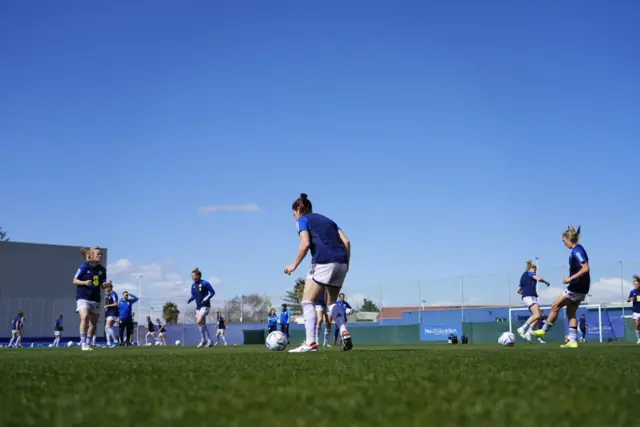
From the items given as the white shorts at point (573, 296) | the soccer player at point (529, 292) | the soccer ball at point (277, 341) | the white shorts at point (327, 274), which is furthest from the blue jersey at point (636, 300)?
the white shorts at point (327, 274)

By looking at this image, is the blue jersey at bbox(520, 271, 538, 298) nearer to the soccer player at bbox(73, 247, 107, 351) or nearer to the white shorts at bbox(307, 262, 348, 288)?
the soccer player at bbox(73, 247, 107, 351)

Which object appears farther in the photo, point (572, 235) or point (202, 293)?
point (202, 293)

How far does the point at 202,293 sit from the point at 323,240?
12491 millimetres

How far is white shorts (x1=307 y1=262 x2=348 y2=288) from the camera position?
32.4 ft

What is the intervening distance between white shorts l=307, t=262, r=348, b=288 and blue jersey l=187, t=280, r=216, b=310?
12211mm

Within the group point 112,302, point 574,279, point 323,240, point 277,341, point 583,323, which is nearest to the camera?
point 323,240

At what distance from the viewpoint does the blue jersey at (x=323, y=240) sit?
9.95m

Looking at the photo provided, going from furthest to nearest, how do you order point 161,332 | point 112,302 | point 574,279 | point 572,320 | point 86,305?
point 161,332 → point 112,302 → point 86,305 → point 572,320 → point 574,279

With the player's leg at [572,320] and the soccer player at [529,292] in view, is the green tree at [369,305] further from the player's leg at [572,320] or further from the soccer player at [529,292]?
the player's leg at [572,320]

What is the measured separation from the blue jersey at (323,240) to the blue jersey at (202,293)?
12.1m

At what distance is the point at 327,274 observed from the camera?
9883mm

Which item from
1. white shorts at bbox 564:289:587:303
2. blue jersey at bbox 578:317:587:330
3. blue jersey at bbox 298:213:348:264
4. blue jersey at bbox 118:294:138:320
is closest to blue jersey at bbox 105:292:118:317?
blue jersey at bbox 118:294:138:320

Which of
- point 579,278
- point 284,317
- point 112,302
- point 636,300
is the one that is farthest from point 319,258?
point 284,317

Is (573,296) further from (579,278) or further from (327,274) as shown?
(327,274)
